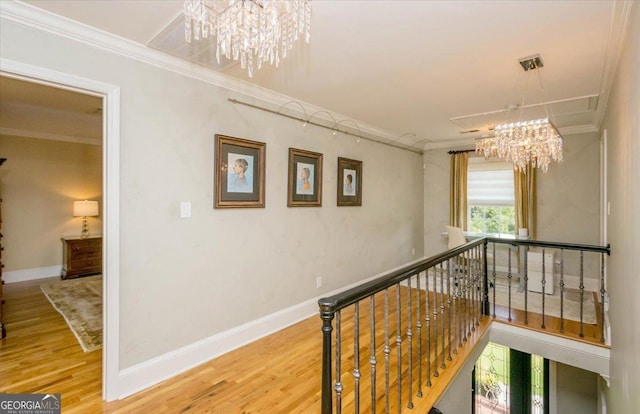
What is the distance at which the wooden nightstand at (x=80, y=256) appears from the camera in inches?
205

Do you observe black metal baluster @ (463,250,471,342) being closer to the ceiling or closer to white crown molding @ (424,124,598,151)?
the ceiling

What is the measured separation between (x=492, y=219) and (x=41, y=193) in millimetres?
7871

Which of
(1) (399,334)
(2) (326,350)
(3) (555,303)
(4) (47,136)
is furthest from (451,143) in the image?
(4) (47,136)

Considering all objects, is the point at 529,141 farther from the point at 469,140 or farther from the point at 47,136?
the point at 47,136

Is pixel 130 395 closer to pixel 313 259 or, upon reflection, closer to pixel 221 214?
pixel 221 214

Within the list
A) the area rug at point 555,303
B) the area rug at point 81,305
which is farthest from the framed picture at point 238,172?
the area rug at point 555,303

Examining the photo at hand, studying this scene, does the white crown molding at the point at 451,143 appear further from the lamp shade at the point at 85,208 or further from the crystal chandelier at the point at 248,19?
the lamp shade at the point at 85,208

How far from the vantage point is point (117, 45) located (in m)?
2.07

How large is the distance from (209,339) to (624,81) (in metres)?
3.56

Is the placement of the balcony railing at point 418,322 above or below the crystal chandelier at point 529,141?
below

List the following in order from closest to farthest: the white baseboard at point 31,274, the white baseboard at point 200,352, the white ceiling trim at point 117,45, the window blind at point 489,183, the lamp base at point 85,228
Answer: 1. the white ceiling trim at point 117,45
2. the white baseboard at point 200,352
3. the white baseboard at point 31,274
4. the window blind at point 489,183
5. the lamp base at point 85,228

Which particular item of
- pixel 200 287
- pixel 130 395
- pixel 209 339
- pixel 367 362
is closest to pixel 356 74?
pixel 200 287

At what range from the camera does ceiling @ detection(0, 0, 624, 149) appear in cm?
178

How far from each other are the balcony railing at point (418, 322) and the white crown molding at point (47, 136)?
18.6 ft
